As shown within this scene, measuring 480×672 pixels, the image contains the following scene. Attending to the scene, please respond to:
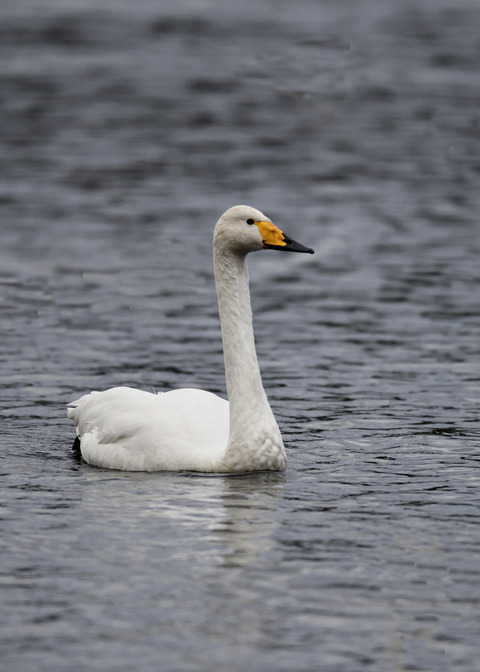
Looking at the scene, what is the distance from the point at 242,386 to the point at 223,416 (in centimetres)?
57

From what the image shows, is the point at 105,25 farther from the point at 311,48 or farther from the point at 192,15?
the point at 311,48

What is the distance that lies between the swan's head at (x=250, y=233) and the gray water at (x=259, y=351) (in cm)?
171

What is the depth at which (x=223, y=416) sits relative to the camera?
12.4 meters

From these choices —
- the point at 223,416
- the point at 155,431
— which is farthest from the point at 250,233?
the point at 155,431

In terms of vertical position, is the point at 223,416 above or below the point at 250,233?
below

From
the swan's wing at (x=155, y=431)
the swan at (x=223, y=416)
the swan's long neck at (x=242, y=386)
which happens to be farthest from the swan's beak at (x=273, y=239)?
the swan's wing at (x=155, y=431)

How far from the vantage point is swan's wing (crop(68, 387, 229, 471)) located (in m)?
11.9

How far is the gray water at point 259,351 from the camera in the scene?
8523 millimetres

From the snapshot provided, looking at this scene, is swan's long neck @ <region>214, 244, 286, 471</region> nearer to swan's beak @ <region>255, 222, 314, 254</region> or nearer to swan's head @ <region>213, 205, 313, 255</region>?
swan's head @ <region>213, 205, 313, 255</region>

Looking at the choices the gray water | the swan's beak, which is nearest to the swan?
the swan's beak

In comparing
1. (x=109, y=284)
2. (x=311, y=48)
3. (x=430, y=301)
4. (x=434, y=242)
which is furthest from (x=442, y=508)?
(x=311, y=48)

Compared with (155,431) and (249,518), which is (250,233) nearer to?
(155,431)

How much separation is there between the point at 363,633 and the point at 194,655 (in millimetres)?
926

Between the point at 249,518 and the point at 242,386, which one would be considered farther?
the point at 242,386
